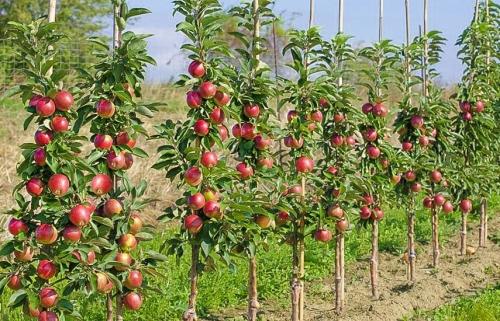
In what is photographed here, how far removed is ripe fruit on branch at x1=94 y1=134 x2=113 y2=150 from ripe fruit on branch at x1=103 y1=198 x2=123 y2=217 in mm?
235

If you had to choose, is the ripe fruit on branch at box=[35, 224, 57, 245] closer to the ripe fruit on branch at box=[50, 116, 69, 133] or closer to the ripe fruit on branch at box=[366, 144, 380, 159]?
the ripe fruit on branch at box=[50, 116, 69, 133]

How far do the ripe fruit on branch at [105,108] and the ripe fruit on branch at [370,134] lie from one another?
237 centimetres

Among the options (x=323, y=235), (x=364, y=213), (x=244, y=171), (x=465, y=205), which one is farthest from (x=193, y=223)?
(x=465, y=205)

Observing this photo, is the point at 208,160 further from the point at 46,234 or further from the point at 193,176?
the point at 46,234

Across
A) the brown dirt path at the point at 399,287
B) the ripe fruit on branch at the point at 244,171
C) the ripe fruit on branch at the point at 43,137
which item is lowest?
the brown dirt path at the point at 399,287

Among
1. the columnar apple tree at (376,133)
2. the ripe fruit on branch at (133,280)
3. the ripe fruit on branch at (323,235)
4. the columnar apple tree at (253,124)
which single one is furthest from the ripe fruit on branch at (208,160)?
the columnar apple tree at (376,133)

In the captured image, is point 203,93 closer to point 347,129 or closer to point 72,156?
point 72,156

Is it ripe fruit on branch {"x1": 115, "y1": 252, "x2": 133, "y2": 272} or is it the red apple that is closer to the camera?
ripe fruit on branch {"x1": 115, "y1": 252, "x2": 133, "y2": 272}

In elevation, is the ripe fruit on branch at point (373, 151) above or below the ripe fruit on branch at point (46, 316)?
above

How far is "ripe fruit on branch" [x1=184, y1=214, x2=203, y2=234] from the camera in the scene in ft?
10.8

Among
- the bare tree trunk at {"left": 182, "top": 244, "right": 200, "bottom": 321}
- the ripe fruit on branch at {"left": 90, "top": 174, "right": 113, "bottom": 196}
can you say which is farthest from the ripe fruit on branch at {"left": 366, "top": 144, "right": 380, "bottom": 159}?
the ripe fruit on branch at {"left": 90, "top": 174, "right": 113, "bottom": 196}

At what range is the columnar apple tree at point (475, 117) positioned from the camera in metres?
6.56

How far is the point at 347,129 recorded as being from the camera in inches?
184

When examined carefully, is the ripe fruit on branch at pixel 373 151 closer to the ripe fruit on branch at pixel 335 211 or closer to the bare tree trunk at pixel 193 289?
the ripe fruit on branch at pixel 335 211
